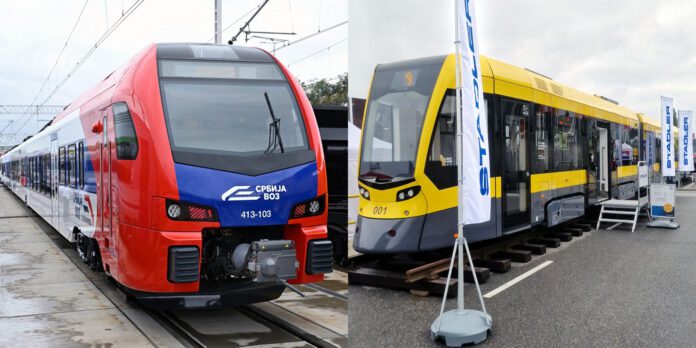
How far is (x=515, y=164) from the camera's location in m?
9.15

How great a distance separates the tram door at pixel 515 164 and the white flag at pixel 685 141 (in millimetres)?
10064

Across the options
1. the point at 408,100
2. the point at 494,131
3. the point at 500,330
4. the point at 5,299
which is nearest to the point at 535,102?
the point at 494,131

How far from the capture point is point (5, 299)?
7137mm

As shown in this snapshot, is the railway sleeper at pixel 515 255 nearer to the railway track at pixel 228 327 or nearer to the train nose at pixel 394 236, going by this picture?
the train nose at pixel 394 236

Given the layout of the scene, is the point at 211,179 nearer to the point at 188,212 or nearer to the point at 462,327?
the point at 188,212

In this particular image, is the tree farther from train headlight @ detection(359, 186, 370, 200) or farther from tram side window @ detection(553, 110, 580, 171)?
train headlight @ detection(359, 186, 370, 200)

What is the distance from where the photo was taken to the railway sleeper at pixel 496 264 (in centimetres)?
844

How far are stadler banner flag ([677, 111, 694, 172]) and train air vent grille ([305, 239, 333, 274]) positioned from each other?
14769 mm

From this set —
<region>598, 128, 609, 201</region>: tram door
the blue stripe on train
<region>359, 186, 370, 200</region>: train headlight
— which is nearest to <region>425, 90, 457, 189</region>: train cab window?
<region>359, 186, 370, 200</region>: train headlight

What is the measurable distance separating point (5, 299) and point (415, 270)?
4.82 meters

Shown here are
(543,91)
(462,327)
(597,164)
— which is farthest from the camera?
(597,164)

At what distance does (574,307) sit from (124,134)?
16.4 ft

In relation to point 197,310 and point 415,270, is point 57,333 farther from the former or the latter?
point 415,270

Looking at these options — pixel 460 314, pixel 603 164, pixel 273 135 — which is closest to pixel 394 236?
pixel 460 314
